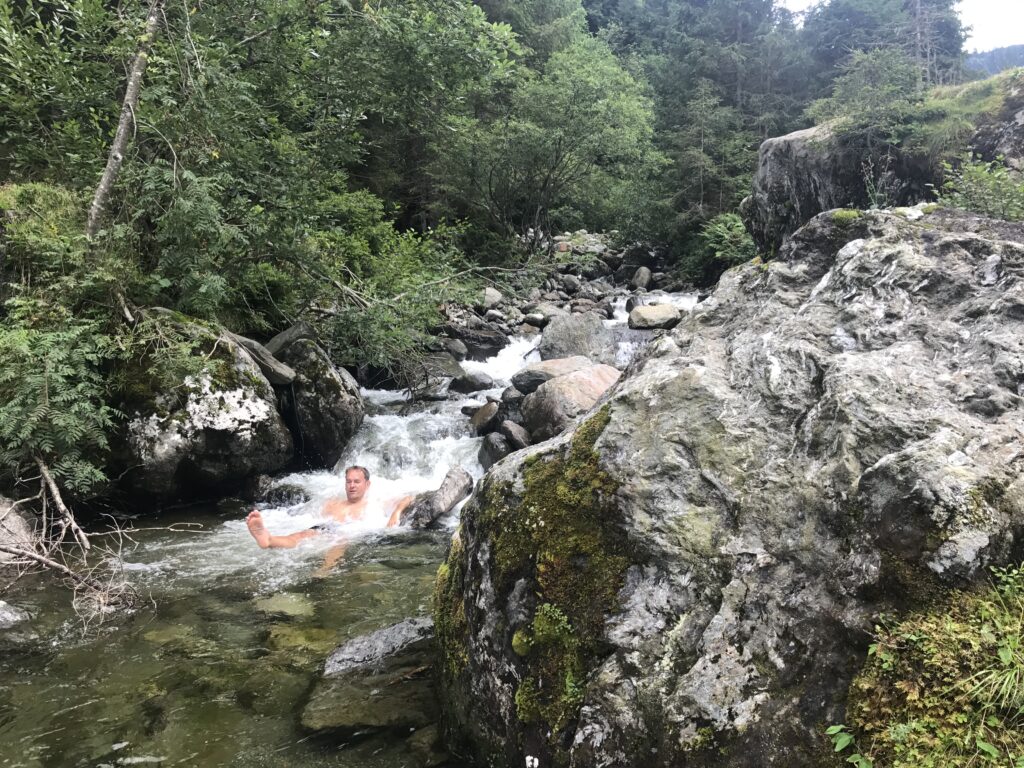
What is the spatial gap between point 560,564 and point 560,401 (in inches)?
279

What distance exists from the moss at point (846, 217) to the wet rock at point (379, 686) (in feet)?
13.5

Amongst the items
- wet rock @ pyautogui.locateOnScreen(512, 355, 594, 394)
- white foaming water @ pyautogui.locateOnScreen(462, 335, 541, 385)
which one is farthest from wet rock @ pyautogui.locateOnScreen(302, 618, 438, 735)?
white foaming water @ pyautogui.locateOnScreen(462, 335, 541, 385)

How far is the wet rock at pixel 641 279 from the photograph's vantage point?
24859 millimetres

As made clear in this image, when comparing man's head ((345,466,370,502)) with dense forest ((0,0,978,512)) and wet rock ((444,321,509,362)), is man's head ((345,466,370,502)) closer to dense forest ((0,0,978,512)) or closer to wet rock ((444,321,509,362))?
dense forest ((0,0,978,512))

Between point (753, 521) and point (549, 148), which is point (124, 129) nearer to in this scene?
point (753, 521)

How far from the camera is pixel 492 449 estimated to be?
9.98 meters

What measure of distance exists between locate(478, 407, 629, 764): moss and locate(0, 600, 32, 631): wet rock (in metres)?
4.36

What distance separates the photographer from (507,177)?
2159 cm

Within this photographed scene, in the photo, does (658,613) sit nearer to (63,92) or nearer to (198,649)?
(198,649)

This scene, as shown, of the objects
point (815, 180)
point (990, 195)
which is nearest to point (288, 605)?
point (990, 195)

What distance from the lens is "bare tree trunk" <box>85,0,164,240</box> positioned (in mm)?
7656

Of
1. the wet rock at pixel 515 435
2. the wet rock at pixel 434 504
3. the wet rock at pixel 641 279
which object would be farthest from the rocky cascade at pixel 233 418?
the wet rock at pixel 641 279

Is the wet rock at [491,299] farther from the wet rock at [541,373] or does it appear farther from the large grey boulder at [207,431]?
the large grey boulder at [207,431]

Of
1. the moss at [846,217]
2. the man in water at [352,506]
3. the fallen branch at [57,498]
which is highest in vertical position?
the moss at [846,217]
